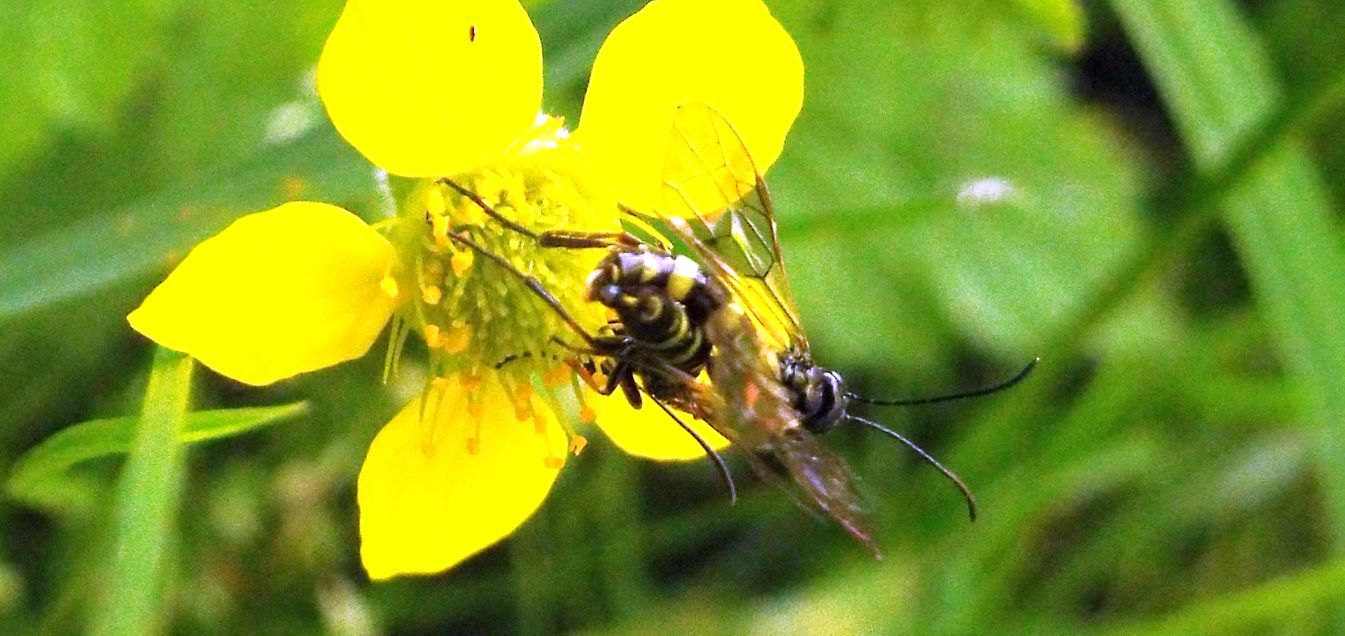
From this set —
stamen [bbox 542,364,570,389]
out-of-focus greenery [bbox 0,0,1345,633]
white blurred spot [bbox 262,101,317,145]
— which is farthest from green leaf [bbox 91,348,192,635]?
white blurred spot [bbox 262,101,317,145]

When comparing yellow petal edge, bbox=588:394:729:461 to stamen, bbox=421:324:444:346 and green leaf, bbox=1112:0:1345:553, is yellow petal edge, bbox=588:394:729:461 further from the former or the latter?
green leaf, bbox=1112:0:1345:553

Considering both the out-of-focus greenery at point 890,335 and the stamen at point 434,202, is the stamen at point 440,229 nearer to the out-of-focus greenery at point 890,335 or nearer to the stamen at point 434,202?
the stamen at point 434,202

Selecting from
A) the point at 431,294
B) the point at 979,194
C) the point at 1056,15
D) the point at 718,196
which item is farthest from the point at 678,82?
the point at 979,194

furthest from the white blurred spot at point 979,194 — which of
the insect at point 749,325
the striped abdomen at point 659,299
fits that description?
the striped abdomen at point 659,299

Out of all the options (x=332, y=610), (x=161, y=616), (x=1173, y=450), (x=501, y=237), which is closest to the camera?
(x=501, y=237)

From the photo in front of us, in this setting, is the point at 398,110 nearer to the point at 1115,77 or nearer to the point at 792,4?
the point at 792,4

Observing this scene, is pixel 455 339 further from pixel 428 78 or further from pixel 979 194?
pixel 979 194

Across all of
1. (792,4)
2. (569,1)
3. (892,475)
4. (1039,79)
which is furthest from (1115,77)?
(569,1)
